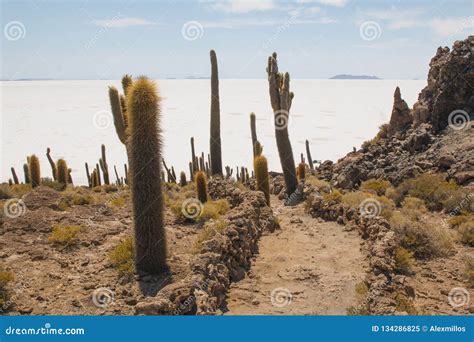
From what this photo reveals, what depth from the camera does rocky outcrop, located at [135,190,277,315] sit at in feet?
21.9

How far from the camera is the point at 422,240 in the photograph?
10.5m

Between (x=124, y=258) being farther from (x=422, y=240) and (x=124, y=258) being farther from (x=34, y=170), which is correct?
(x=34, y=170)

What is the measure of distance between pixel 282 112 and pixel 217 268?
10.1m

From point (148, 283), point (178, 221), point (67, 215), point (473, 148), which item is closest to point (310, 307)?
point (148, 283)

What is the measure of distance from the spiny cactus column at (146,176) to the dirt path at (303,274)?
1848mm

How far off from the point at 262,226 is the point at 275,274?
128 inches

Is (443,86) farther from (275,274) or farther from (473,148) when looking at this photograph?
(275,274)

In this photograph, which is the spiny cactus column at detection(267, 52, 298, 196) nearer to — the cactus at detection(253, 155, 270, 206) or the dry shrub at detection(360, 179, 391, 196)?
the cactus at detection(253, 155, 270, 206)

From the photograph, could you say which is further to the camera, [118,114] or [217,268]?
[118,114]

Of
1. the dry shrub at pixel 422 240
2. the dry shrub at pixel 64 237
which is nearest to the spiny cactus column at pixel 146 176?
the dry shrub at pixel 64 237

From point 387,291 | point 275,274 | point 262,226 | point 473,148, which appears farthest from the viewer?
point 473,148

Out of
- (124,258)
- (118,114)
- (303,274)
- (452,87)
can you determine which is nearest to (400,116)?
(452,87)

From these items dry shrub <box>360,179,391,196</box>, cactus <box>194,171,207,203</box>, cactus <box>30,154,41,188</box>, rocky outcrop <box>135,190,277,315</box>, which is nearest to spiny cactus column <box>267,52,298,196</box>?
dry shrub <box>360,179,391,196</box>

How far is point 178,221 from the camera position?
12.9m
